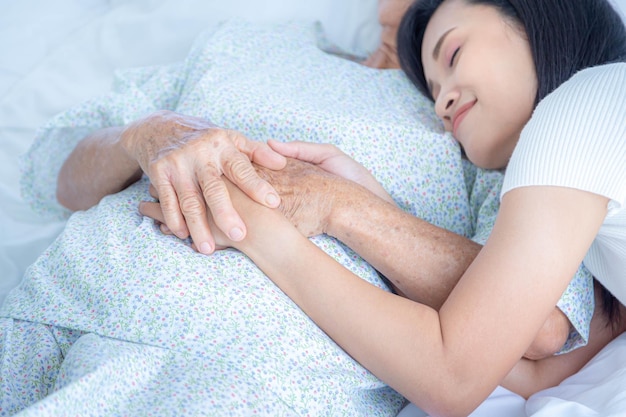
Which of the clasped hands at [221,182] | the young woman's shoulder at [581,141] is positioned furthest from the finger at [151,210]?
the young woman's shoulder at [581,141]

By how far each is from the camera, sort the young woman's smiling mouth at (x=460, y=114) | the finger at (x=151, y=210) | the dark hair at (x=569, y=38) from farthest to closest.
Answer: the young woman's smiling mouth at (x=460, y=114), the dark hair at (x=569, y=38), the finger at (x=151, y=210)

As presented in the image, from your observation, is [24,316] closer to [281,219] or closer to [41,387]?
[41,387]

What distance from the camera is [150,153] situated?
1.26m

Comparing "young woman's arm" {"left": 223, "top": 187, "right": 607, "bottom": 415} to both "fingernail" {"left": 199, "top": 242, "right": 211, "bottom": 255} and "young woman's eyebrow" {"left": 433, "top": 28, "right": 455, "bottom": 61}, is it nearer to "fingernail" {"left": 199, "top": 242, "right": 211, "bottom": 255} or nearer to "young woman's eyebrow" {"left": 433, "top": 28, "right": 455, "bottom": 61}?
"fingernail" {"left": 199, "top": 242, "right": 211, "bottom": 255}

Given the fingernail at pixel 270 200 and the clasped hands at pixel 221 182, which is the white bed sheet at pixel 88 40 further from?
the fingernail at pixel 270 200

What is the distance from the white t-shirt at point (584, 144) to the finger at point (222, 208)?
0.44m

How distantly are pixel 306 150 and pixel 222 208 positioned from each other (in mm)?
264

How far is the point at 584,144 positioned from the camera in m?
0.96

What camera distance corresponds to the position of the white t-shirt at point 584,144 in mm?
951

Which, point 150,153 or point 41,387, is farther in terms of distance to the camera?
point 150,153

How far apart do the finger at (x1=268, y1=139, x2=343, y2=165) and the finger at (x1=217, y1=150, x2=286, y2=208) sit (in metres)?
0.12

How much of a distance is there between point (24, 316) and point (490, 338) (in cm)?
77

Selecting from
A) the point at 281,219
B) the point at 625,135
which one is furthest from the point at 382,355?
the point at 625,135

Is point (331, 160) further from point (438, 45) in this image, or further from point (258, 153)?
point (438, 45)
